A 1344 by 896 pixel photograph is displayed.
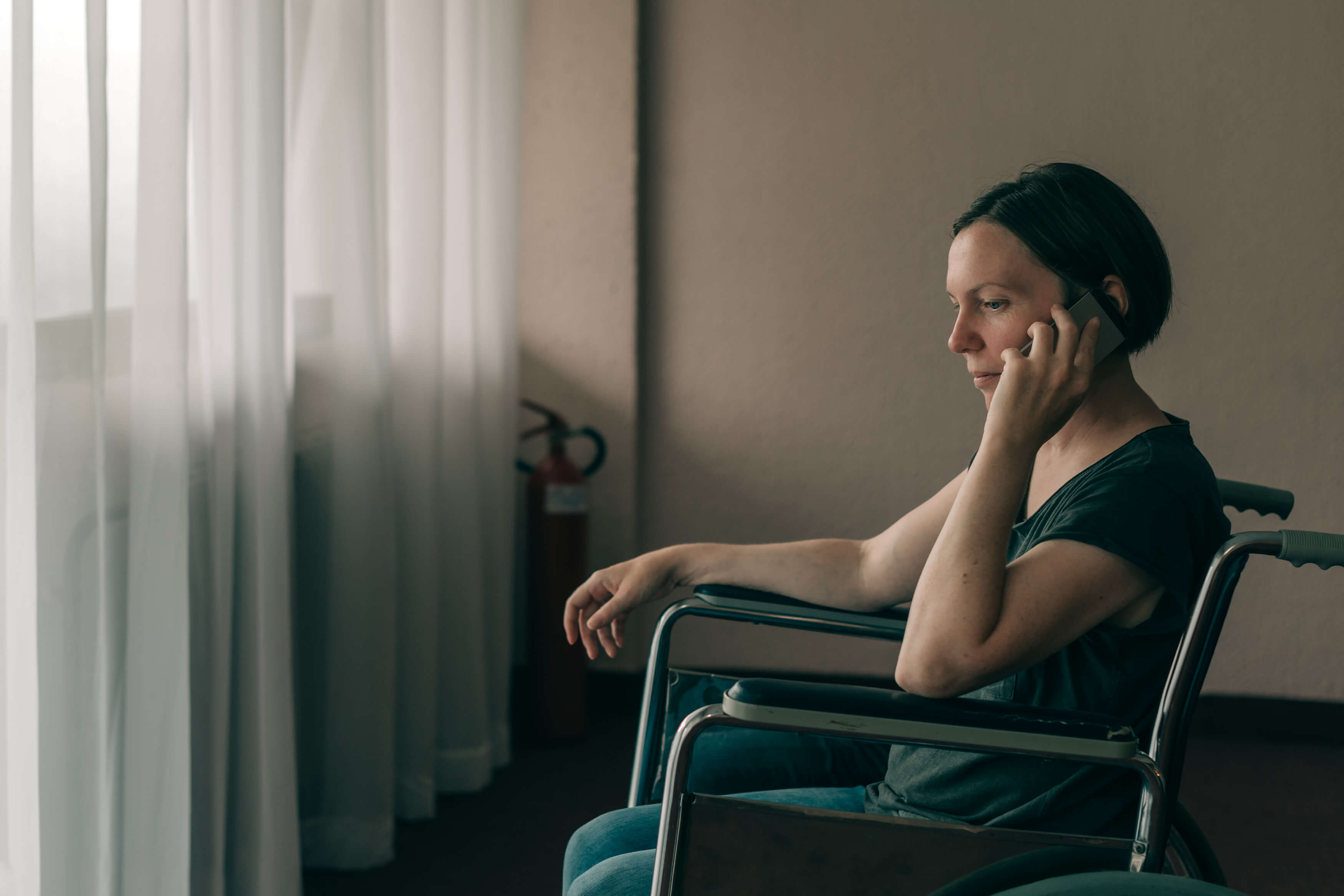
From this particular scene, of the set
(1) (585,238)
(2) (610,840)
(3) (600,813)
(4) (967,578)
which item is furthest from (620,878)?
(1) (585,238)

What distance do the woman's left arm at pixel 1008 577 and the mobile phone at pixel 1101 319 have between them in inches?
1.0

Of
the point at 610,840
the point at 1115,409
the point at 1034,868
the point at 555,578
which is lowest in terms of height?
the point at 555,578

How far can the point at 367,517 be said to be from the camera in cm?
202

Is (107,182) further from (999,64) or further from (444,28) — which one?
(999,64)

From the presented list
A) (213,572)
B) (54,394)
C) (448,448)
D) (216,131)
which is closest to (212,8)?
(216,131)

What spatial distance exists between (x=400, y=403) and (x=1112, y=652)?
1.57 meters

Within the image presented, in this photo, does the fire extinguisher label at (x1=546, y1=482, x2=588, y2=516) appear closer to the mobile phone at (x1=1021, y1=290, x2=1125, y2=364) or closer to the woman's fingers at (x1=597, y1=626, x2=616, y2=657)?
the woman's fingers at (x1=597, y1=626, x2=616, y2=657)

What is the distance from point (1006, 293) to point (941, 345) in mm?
1874

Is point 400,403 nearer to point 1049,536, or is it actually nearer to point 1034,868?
point 1049,536

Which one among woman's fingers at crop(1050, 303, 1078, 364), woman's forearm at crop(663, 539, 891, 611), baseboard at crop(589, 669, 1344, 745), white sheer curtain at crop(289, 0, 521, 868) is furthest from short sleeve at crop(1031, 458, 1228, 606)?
baseboard at crop(589, 669, 1344, 745)

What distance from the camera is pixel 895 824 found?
2.94 ft

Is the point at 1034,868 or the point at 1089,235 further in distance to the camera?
the point at 1089,235

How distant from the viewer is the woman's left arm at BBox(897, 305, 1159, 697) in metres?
0.96

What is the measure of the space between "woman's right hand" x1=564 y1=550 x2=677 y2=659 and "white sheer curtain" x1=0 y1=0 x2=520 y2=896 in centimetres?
54
